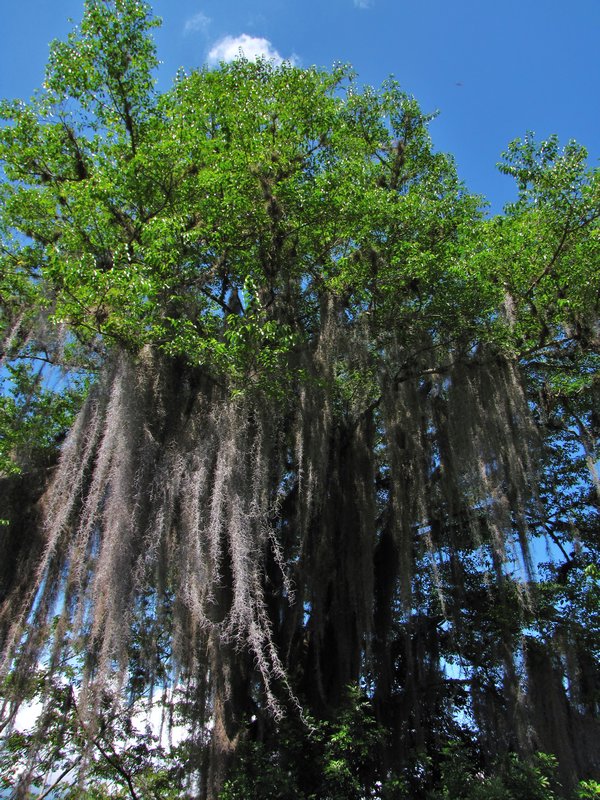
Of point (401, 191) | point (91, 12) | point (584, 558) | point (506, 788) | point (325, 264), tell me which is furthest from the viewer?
point (401, 191)

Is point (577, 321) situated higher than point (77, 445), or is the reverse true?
point (577, 321)

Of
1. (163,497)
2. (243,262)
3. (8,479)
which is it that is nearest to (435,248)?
(243,262)

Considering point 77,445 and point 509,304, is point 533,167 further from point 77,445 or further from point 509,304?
point 77,445

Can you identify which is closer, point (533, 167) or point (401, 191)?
point (533, 167)

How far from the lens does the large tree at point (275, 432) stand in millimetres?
5219

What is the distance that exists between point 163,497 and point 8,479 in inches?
70.1

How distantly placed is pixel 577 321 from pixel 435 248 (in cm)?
181

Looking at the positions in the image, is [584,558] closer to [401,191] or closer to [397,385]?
[397,385]

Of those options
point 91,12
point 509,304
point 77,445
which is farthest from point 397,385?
point 91,12

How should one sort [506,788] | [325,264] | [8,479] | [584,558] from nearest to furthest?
[506,788], [8,479], [325,264], [584,558]

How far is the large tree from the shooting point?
5.22 metres

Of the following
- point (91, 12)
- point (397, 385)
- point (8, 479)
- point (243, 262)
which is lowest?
point (8, 479)

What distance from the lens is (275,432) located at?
19.9 ft

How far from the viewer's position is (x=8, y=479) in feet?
19.7
